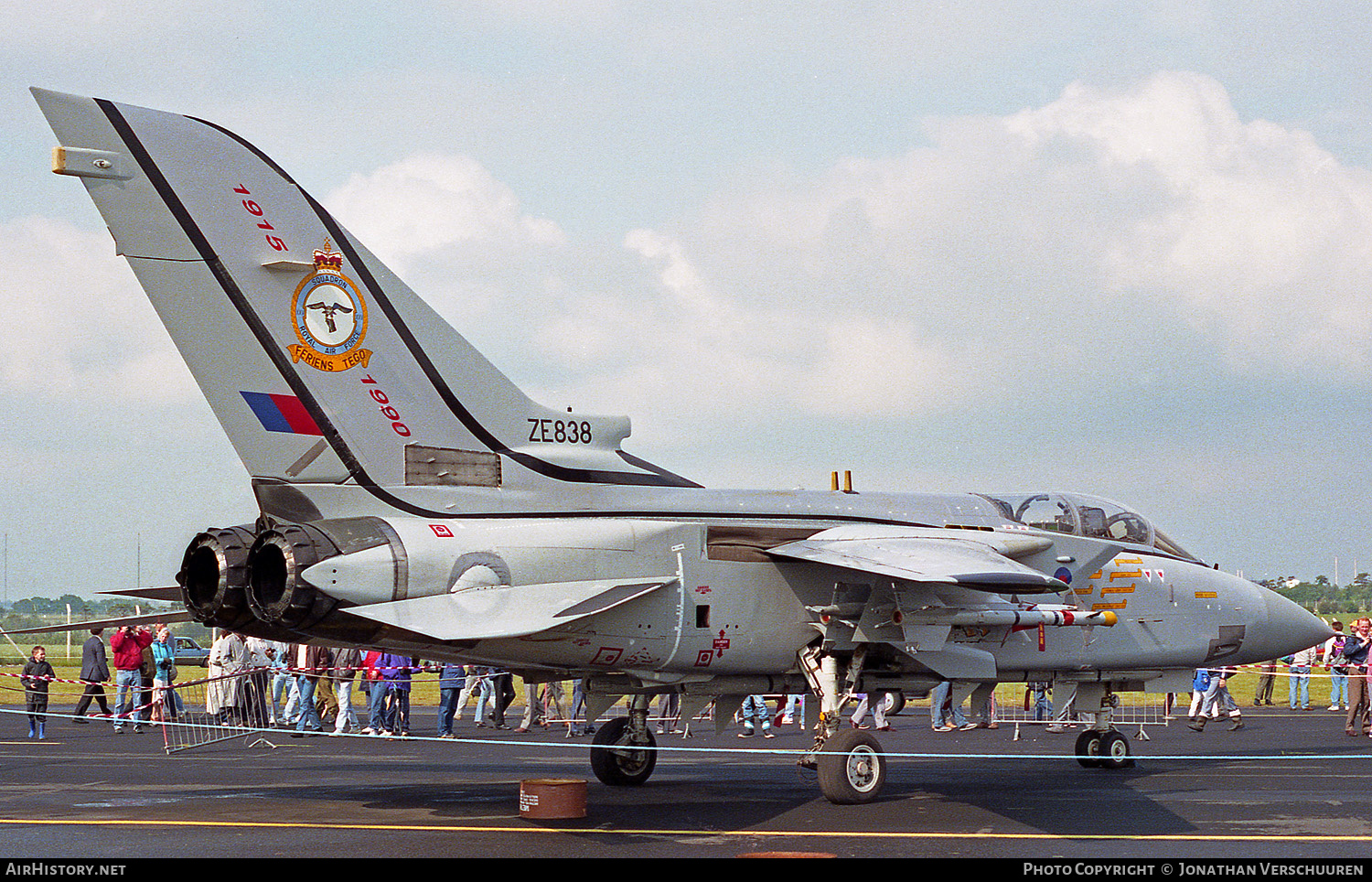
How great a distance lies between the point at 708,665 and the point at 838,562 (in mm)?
1544

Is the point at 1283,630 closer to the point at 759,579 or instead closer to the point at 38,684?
the point at 759,579

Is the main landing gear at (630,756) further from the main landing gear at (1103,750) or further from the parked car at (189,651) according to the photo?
the parked car at (189,651)

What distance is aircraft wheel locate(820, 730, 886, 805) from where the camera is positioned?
12242 millimetres

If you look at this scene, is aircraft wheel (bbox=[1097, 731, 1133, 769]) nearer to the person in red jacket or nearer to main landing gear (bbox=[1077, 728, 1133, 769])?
main landing gear (bbox=[1077, 728, 1133, 769])

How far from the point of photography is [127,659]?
21.6 meters

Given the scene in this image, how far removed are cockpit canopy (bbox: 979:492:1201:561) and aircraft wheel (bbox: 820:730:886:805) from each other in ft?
11.2

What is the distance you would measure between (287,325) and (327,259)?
2.45 ft

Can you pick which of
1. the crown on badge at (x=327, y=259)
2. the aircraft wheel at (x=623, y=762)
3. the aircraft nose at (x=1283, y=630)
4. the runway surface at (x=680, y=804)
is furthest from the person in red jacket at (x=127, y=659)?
the aircraft nose at (x=1283, y=630)

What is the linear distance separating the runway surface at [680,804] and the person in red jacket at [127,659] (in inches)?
65.9

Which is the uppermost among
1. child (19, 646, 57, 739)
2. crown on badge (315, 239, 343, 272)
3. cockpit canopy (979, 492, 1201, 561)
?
crown on badge (315, 239, 343, 272)

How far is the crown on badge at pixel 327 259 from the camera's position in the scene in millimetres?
11461

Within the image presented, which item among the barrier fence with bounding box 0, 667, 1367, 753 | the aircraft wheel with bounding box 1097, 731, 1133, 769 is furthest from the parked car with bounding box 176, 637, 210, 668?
the aircraft wheel with bounding box 1097, 731, 1133, 769
